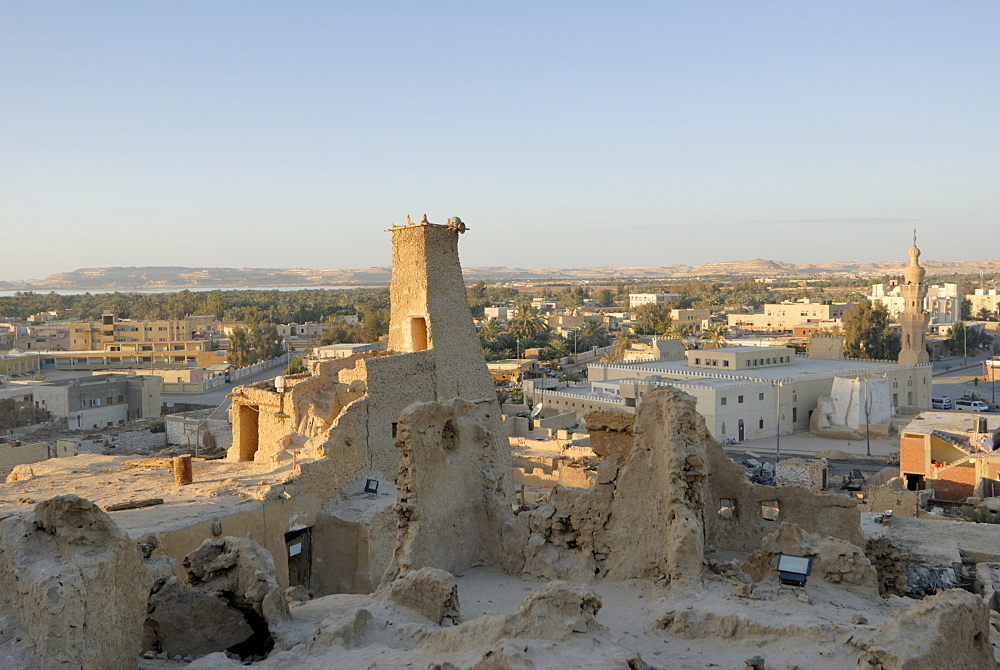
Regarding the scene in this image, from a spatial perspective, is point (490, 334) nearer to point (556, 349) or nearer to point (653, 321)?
point (556, 349)

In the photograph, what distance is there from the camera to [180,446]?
27953 mm

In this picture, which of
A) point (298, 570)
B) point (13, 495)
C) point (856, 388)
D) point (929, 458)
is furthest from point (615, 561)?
point (856, 388)

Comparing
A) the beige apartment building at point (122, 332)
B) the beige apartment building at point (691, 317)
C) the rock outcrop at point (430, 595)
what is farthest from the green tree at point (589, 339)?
the rock outcrop at point (430, 595)

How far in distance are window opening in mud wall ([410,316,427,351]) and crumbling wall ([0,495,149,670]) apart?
11166mm

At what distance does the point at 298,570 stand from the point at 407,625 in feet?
22.5

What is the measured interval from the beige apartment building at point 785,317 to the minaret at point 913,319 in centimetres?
3364

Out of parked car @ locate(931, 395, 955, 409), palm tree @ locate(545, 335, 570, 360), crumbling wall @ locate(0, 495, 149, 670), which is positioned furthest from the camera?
palm tree @ locate(545, 335, 570, 360)

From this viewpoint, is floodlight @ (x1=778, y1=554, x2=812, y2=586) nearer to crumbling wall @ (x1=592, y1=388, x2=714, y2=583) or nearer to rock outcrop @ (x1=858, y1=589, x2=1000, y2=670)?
crumbling wall @ (x1=592, y1=388, x2=714, y2=583)

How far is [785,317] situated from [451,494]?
89.8 m

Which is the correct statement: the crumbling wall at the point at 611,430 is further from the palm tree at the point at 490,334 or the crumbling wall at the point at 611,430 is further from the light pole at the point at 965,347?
the light pole at the point at 965,347

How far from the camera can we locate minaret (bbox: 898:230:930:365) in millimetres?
55656

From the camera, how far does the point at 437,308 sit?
18891mm

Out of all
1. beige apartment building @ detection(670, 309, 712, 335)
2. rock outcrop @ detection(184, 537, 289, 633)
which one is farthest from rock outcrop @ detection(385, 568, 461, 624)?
beige apartment building @ detection(670, 309, 712, 335)

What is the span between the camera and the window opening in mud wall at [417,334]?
19141 millimetres
